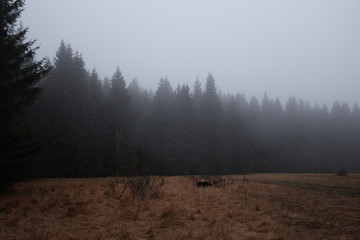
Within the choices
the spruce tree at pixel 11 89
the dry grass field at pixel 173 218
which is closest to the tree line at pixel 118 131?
the spruce tree at pixel 11 89

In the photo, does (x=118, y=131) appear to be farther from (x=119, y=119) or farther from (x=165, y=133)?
(x=165, y=133)

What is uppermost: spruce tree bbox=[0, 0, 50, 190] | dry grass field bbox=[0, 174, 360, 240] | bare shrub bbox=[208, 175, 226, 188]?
spruce tree bbox=[0, 0, 50, 190]

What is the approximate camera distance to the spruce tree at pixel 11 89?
13.2 metres

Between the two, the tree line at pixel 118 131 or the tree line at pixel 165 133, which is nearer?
the tree line at pixel 118 131

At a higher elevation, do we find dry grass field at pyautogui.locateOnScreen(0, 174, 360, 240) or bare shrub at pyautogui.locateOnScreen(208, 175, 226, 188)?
bare shrub at pyautogui.locateOnScreen(208, 175, 226, 188)

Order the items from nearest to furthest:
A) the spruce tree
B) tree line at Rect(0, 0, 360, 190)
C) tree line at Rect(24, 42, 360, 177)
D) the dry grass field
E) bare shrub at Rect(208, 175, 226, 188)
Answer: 1. the dry grass field
2. the spruce tree
3. tree line at Rect(0, 0, 360, 190)
4. bare shrub at Rect(208, 175, 226, 188)
5. tree line at Rect(24, 42, 360, 177)

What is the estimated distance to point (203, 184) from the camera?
19.6m

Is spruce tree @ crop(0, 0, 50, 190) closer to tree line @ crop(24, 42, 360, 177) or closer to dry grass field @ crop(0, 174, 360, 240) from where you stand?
dry grass field @ crop(0, 174, 360, 240)

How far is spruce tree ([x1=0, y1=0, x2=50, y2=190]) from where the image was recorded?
13.2 metres

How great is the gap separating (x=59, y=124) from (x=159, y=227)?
2981 cm

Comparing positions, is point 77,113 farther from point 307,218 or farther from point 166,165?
point 307,218

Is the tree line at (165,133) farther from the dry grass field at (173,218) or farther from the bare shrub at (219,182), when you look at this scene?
the dry grass field at (173,218)

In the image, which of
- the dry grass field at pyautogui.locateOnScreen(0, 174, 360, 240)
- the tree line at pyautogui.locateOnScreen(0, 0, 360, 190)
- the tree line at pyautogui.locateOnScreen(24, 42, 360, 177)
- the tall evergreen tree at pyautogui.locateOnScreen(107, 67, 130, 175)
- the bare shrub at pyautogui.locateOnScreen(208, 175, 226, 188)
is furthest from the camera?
the tall evergreen tree at pyautogui.locateOnScreen(107, 67, 130, 175)

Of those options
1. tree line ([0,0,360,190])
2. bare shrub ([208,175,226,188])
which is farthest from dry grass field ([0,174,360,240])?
bare shrub ([208,175,226,188])
